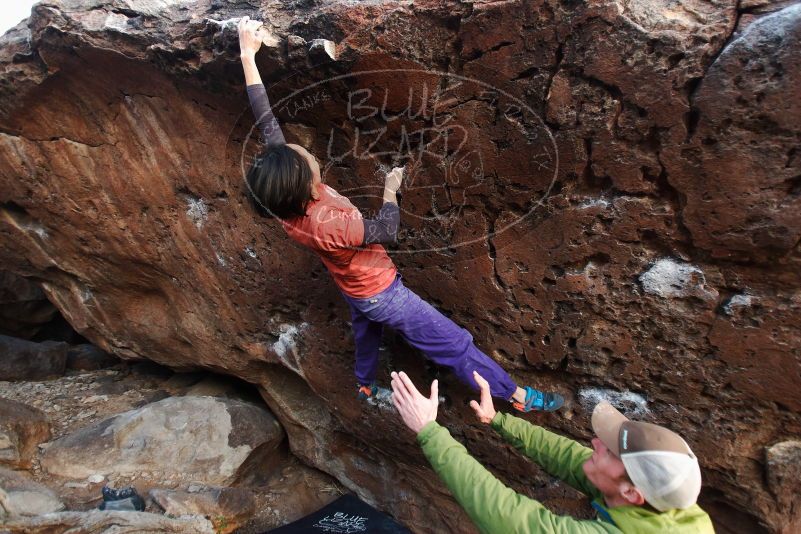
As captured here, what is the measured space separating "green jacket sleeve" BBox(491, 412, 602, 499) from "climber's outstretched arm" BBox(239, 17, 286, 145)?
4.23 ft

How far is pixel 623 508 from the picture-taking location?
129 cm

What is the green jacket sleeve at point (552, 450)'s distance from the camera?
1629mm

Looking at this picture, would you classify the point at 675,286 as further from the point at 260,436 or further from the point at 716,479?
the point at 260,436

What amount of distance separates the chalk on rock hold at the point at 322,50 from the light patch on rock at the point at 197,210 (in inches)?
46.5

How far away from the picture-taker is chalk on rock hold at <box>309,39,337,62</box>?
2.03m

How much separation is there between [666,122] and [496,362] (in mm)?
1194

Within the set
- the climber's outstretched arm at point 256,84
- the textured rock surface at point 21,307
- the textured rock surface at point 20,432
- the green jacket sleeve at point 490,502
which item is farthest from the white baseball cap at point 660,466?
the textured rock surface at point 21,307

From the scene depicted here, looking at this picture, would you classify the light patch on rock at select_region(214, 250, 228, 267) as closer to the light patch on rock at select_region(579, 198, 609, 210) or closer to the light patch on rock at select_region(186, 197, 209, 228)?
the light patch on rock at select_region(186, 197, 209, 228)

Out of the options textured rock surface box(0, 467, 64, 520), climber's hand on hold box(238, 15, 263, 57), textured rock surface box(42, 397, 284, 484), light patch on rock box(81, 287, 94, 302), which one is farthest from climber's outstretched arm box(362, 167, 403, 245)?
light patch on rock box(81, 287, 94, 302)

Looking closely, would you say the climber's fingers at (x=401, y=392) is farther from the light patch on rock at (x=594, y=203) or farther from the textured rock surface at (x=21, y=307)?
the textured rock surface at (x=21, y=307)

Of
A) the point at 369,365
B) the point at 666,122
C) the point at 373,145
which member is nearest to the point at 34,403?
the point at 369,365

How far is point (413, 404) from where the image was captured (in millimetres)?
1515

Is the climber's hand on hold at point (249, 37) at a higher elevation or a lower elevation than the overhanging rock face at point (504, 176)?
higher

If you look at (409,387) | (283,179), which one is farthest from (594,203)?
(283,179)
